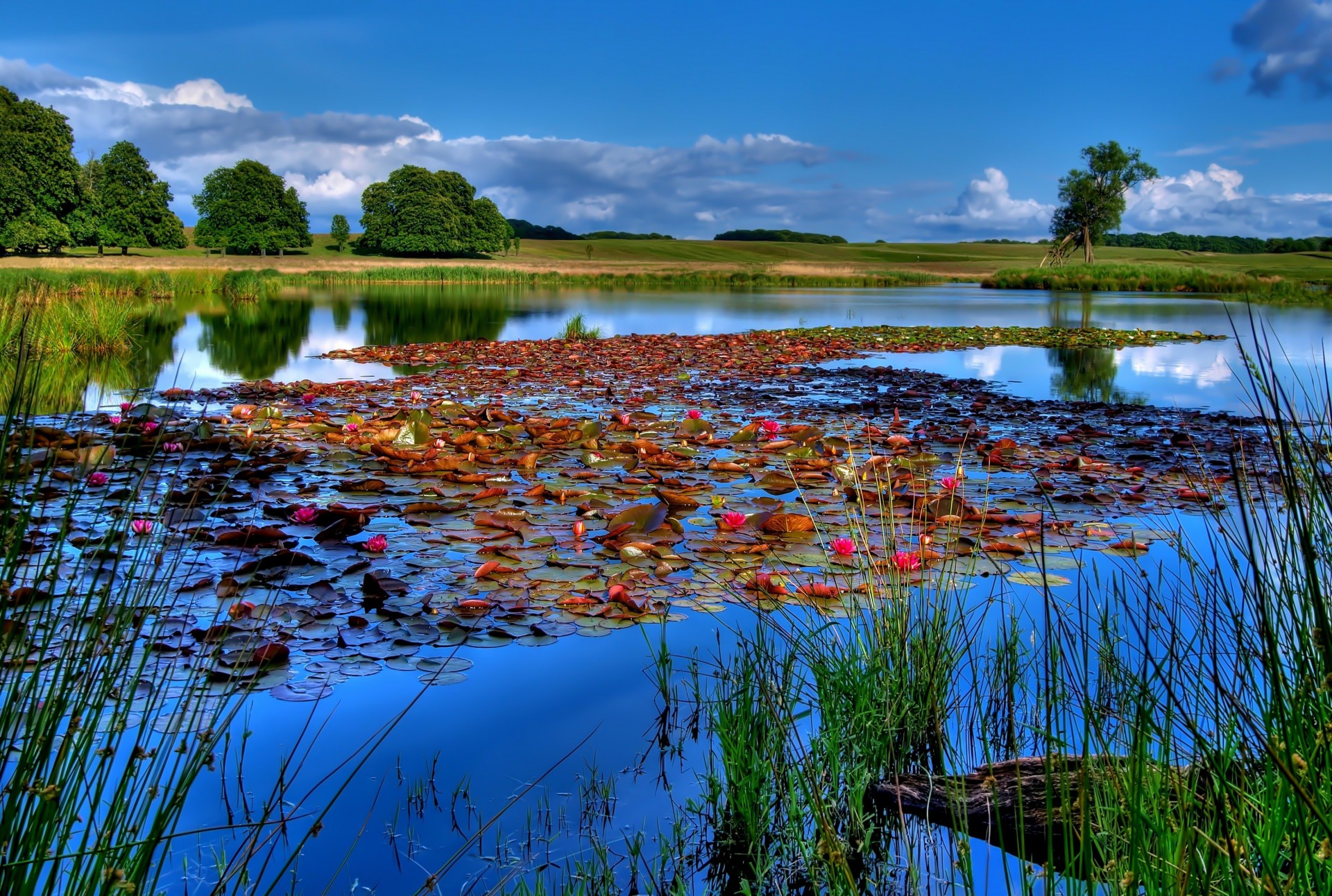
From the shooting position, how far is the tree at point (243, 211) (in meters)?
55.8

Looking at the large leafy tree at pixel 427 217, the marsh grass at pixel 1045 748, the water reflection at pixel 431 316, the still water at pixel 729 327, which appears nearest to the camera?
the marsh grass at pixel 1045 748

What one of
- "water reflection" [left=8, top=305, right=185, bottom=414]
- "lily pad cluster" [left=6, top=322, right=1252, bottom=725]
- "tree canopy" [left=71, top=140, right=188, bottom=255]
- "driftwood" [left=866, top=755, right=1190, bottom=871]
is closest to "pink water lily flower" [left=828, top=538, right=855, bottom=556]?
"lily pad cluster" [left=6, top=322, right=1252, bottom=725]

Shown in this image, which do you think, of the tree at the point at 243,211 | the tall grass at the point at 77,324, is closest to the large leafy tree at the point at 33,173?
the tree at the point at 243,211

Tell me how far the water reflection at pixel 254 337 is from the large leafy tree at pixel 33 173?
2697 centimetres

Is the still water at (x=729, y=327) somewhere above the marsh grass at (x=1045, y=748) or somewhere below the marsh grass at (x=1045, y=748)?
above

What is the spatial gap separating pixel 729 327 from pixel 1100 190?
37.8m

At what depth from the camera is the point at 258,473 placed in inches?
206

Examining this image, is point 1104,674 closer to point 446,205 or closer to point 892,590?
point 892,590

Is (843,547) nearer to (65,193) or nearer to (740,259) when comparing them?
(65,193)

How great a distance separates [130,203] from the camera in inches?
1911

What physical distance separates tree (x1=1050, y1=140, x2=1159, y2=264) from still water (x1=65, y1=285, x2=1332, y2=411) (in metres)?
13.3

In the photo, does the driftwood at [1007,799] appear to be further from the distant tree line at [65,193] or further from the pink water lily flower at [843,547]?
the distant tree line at [65,193]

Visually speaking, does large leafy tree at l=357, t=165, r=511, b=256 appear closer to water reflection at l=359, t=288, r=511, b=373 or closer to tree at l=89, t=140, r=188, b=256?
tree at l=89, t=140, r=188, b=256

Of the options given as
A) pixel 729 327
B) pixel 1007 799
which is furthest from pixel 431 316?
pixel 1007 799
